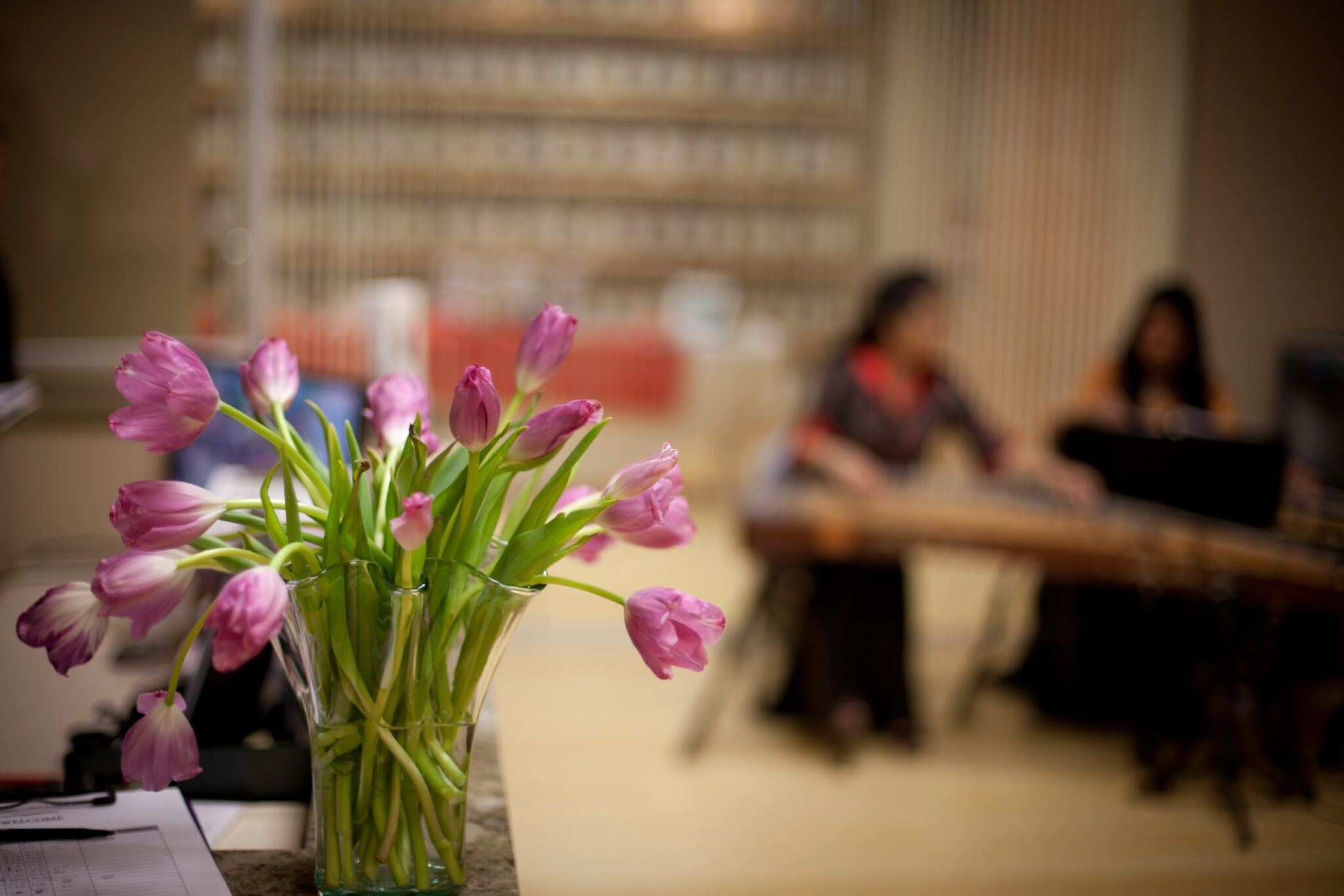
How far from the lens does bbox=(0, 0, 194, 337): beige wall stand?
191cm

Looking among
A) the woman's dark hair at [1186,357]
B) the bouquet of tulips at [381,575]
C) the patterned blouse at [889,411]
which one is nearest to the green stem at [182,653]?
the bouquet of tulips at [381,575]

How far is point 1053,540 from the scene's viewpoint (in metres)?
3.03

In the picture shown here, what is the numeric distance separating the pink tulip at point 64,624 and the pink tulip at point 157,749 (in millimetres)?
59

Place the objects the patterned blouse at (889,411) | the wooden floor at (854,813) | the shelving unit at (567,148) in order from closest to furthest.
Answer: the wooden floor at (854,813)
the patterned blouse at (889,411)
the shelving unit at (567,148)

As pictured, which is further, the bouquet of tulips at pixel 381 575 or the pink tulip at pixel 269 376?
the pink tulip at pixel 269 376

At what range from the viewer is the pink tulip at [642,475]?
82cm

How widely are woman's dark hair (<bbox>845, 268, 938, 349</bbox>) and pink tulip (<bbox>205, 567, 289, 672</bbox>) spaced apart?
9.71 feet

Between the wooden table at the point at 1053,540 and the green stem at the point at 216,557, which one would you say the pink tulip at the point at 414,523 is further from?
the wooden table at the point at 1053,540

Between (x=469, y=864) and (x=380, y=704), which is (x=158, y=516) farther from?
(x=469, y=864)

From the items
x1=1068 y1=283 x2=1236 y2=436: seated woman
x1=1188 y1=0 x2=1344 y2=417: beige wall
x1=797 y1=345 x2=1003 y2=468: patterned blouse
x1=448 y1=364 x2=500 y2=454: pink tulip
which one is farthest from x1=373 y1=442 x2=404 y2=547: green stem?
x1=1188 y1=0 x2=1344 y2=417: beige wall

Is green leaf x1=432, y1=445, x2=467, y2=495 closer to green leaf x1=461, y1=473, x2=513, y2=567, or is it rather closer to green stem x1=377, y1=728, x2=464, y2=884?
green leaf x1=461, y1=473, x2=513, y2=567

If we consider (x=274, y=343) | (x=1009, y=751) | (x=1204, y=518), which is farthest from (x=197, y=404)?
(x=1009, y=751)

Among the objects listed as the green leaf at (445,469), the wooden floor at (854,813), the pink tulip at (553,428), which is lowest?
the wooden floor at (854,813)

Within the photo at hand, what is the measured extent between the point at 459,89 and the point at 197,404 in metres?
7.90
